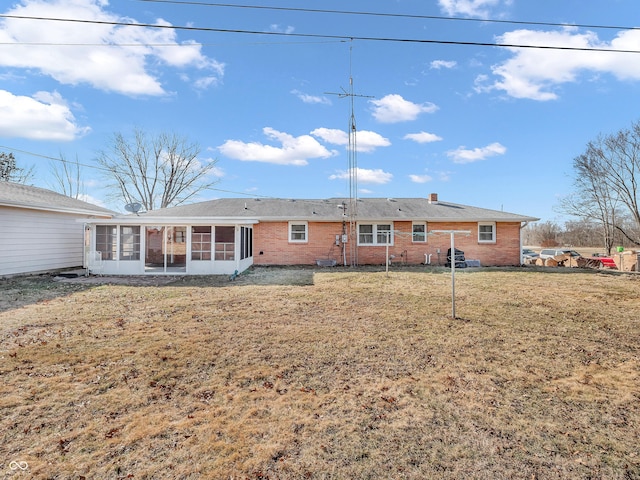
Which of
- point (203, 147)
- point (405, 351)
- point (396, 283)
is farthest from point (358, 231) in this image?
point (203, 147)

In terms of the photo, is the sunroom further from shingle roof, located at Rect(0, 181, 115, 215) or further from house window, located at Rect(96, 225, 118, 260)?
shingle roof, located at Rect(0, 181, 115, 215)

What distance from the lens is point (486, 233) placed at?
670 inches

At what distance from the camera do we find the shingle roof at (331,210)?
16484 millimetres

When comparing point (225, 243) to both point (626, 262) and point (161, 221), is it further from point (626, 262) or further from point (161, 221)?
point (626, 262)

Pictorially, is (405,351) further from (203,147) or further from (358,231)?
(203,147)

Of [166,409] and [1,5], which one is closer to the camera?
[166,409]

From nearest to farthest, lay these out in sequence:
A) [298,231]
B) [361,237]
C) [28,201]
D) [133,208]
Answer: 1. [28,201]
2. [133,208]
3. [298,231]
4. [361,237]

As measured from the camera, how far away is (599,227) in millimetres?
34844

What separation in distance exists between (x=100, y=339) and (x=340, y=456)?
4884 mm

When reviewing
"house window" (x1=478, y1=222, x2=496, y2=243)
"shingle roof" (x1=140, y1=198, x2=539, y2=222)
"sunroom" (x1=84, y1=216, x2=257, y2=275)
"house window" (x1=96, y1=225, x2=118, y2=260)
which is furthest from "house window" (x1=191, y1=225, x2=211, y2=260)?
"house window" (x1=478, y1=222, x2=496, y2=243)

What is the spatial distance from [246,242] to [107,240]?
572 cm

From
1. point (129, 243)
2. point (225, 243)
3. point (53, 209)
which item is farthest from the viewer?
point (225, 243)

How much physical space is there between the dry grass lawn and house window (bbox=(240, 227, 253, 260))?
20.9 ft

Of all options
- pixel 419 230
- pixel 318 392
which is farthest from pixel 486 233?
pixel 318 392
